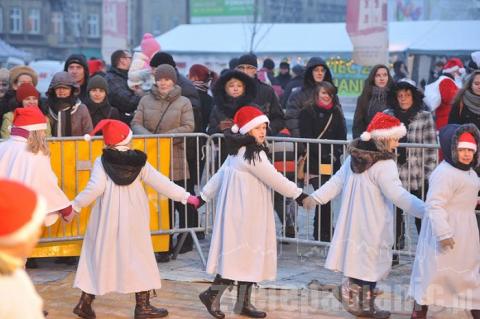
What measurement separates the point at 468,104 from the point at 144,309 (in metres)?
3.57

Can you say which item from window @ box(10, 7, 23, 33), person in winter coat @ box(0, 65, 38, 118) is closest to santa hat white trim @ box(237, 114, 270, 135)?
person in winter coat @ box(0, 65, 38, 118)

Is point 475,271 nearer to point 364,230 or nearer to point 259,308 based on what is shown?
point 364,230

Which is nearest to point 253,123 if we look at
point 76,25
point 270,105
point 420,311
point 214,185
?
point 214,185

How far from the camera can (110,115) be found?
388 inches

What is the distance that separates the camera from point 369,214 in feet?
23.6

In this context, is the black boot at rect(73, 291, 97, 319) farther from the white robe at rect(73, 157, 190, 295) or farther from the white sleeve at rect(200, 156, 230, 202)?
the white sleeve at rect(200, 156, 230, 202)

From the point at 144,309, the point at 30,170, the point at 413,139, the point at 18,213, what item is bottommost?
the point at 144,309

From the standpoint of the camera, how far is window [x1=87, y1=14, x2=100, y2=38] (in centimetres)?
6669

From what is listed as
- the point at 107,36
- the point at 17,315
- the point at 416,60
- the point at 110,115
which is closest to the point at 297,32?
the point at 416,60

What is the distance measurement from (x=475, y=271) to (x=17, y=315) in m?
4.00

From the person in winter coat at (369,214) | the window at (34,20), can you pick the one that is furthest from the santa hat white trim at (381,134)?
the window at (34,20)

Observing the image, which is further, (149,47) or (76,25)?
(76,25)

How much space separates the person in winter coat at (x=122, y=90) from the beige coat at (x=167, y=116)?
42.0 inches

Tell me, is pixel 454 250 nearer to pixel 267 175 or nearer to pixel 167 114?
pixel 267 175
